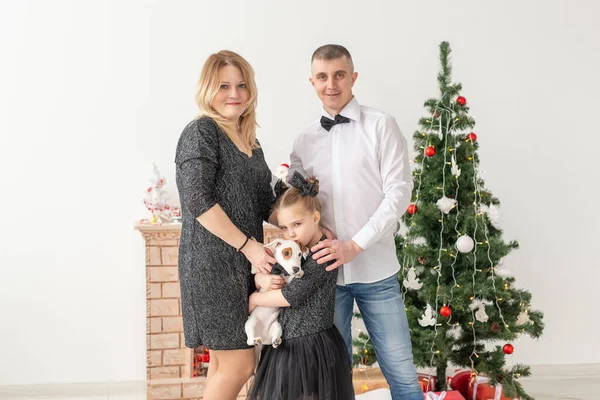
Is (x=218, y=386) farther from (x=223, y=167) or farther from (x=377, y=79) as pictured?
(x=377, y=79)

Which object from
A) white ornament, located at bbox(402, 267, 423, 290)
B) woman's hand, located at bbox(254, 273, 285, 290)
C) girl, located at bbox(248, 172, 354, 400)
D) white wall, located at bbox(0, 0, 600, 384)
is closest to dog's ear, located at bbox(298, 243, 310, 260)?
girl, located at bbox(248, 172, 354, 400)

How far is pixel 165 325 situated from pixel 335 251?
5.61 ft

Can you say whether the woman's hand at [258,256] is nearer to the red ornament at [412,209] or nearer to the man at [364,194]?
the man at [364,194]

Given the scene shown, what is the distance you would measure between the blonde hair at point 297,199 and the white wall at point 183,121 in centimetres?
173

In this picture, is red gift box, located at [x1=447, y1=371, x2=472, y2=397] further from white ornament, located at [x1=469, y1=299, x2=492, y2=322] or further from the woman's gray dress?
the woman's gray dress

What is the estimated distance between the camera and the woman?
6.23 ft

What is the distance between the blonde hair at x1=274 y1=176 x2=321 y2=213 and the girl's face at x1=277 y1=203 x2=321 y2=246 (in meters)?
0.01

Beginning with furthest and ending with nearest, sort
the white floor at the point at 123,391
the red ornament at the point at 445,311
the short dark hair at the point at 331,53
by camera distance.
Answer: the white floor at the point at 123,391 < the red ornament at the point at 445,311 < the short dark hair at the point at 331,53

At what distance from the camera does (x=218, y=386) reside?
1965 mm

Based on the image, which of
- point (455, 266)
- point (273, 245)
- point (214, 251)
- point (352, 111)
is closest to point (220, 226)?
point (214, 251)

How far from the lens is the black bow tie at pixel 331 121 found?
2291 mm

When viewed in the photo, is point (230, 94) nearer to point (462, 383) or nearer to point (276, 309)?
point (276, 309)

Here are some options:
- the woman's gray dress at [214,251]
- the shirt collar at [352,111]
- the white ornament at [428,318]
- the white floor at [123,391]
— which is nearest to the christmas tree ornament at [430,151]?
the white ornament at [428,318]

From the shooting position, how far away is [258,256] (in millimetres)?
1925
